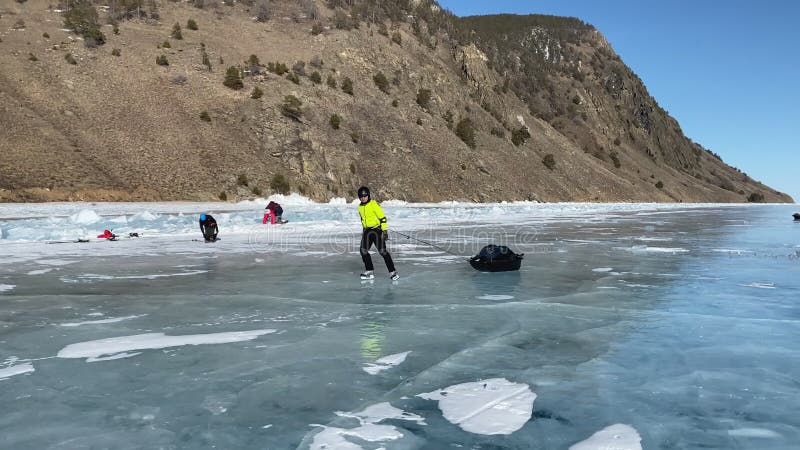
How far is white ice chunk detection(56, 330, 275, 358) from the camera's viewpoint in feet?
18.3

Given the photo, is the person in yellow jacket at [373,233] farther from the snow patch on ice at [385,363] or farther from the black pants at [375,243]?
the snow patch on ice at [385,363]

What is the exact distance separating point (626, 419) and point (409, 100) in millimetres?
61896

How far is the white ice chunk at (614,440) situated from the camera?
3480mm

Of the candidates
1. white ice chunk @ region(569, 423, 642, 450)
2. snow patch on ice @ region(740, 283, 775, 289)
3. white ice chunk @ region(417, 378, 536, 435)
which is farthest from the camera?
snow patch on ice @ region(740, 283, 775, 289)

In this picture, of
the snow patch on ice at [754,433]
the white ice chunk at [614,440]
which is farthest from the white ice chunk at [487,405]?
the snow patch on ice at [754,433]

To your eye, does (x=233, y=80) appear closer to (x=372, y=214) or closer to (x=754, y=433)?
(x=372, y=214)

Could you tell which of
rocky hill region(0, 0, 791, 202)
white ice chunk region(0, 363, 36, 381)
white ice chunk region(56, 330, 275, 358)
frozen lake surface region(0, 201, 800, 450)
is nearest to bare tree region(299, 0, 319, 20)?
rocky hill region(0, 0, 791, 202)

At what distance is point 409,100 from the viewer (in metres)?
63.9

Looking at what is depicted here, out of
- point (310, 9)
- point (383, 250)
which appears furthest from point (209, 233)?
point (310, 9)

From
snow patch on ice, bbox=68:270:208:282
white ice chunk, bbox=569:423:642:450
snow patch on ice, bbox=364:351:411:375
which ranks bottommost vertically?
white ice chunk, bbox=569:423:642:450

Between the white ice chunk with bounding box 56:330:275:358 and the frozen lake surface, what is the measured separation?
36 millimetres

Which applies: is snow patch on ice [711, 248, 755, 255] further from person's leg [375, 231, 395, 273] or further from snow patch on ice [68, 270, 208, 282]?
snow patch on ice [68, 270, 208, 282]

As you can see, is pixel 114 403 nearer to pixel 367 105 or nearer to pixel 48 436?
pixel 48 436

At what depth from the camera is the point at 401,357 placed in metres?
5.42
